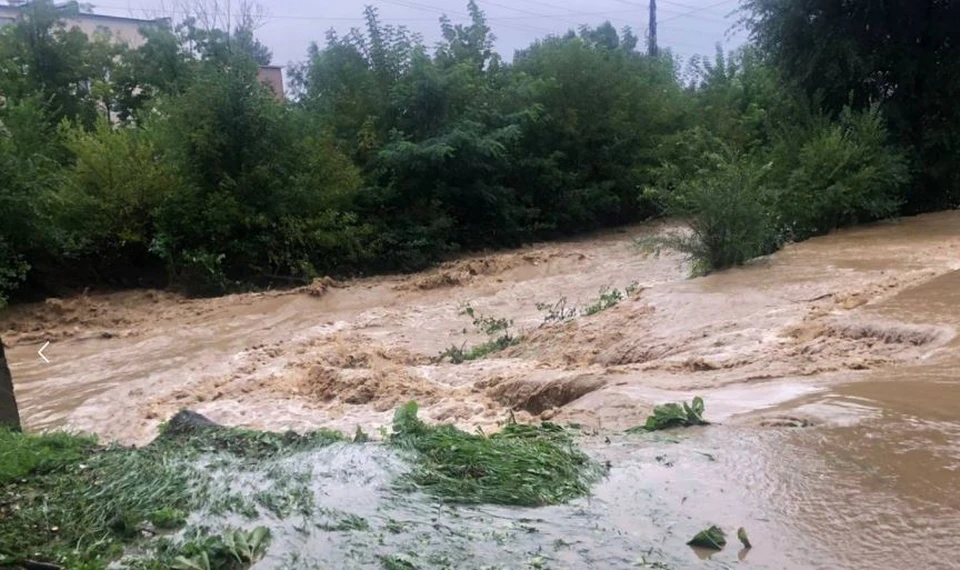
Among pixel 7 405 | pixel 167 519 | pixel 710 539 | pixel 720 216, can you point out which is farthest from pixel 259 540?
pixel 720 216

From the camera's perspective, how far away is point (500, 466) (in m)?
5.04

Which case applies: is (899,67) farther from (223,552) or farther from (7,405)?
(223,552)

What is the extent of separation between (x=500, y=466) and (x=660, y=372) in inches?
139

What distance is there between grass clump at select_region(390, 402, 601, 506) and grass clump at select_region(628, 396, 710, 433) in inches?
23.9

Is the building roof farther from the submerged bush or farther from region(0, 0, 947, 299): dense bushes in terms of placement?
the submerged bush

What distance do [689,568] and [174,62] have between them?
23.7 meters

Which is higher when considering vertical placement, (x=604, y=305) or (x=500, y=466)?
(x=500, y=466)

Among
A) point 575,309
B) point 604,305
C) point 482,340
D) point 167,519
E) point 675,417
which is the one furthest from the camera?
point 575,309

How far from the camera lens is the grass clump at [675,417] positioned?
5934 millimetres

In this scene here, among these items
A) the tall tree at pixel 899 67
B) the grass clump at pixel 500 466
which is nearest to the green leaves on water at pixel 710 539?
the grass clump at pixel 500 466

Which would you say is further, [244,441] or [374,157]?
[374,157]

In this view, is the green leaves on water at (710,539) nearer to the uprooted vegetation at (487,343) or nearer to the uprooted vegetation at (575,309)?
the uprooted vegetation at (487,343)

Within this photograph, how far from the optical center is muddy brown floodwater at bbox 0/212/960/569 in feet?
14.9

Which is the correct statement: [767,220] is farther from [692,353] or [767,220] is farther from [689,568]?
[689,568]
